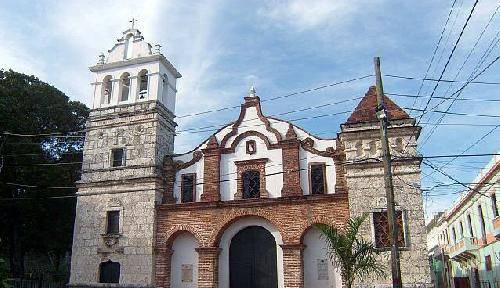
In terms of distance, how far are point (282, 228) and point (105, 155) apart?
31.4 feet

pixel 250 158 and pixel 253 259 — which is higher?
pixel 250 158

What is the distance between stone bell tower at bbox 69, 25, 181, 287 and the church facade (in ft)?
0.18

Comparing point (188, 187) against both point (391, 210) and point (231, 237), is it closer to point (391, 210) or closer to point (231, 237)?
point (231, 237)

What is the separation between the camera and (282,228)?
20094 mm

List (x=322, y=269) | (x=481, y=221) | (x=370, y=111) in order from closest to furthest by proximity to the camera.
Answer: (x=322, y=269), (x=370, y=111), (x=481, y=221)

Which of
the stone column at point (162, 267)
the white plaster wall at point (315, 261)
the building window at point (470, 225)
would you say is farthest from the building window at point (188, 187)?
the building window at point (470, 225)

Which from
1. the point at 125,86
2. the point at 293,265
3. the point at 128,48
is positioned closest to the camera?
the point at 293,265

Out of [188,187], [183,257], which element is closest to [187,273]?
[183,257]

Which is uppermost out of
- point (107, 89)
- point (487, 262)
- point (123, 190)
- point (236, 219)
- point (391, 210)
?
point (107, 89)

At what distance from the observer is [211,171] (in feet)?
72.7

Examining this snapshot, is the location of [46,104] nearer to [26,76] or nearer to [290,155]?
[26,76]

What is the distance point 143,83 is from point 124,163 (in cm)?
444

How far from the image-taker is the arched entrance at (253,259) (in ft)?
66.7

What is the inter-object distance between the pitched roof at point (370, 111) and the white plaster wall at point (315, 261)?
16.4 feet
